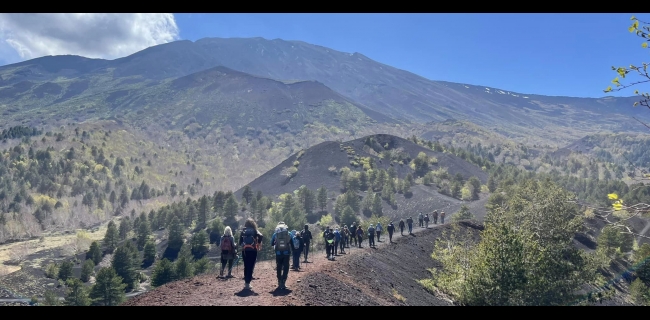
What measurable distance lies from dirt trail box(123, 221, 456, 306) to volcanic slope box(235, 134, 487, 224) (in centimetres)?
6065

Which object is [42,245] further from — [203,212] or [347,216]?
[347,216]

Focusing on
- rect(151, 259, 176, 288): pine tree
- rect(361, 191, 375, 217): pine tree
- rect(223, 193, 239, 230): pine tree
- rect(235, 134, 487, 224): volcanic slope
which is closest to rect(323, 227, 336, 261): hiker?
rect(151, 259, 176, 288): pine tree

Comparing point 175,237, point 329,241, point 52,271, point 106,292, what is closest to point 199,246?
point 175,237

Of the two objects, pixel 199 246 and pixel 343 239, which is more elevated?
pixel 343 239

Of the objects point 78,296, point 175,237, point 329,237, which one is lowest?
point 78,296

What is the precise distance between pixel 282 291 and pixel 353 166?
8950cm

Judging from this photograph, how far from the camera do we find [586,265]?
72.3 feet

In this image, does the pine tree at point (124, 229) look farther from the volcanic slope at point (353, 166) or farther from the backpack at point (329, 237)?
the backpack at point (329, 237)

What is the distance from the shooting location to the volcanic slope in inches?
3398

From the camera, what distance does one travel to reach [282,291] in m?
11.3

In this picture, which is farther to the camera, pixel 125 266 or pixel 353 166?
pixel 353 166

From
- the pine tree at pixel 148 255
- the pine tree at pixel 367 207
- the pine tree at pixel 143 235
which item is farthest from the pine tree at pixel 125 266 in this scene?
the pine tree at pixel 367 207

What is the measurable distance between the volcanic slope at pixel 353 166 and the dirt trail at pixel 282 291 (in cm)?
6065
